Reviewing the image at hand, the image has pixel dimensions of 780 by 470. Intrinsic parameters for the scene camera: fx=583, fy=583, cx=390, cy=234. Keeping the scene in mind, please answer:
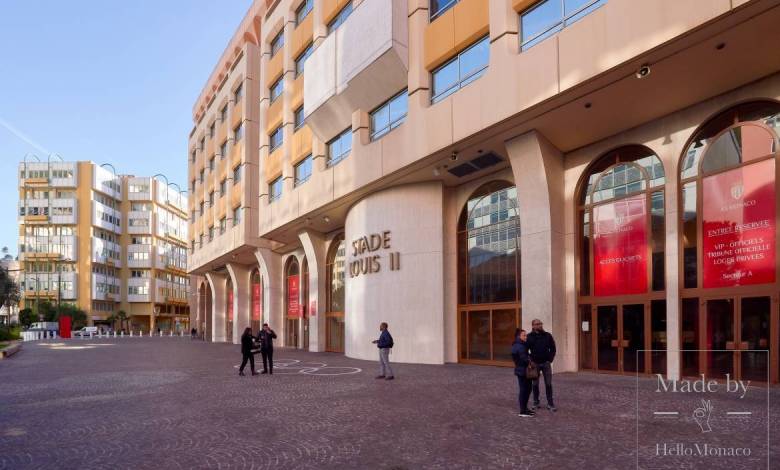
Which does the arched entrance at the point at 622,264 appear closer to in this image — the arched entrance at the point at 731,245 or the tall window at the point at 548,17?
the arched entrance at the point at 731,245

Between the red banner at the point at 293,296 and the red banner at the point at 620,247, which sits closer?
the red banner at the point at 620,247

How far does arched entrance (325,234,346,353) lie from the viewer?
2955 cm

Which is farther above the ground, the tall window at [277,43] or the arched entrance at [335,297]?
the tall window at [277,43]

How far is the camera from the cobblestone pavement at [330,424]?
739cm

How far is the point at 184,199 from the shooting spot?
117562mm

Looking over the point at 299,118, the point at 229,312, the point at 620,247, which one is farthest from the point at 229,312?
the point at 620,247

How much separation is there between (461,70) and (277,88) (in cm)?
1841

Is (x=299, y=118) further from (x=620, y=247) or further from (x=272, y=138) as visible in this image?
(x=620, y=247)

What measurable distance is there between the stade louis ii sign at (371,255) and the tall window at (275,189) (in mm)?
9947

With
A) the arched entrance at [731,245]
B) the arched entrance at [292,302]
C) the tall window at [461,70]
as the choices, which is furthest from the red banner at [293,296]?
the arched entrance at [731,245]

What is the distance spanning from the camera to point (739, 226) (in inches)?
530

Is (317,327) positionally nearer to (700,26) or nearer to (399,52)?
(399,52)

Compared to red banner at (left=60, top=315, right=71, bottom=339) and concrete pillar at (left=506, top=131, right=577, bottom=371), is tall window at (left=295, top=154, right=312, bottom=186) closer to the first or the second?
concrete pillar at (left=506, top=131, right=577, bottom=371)

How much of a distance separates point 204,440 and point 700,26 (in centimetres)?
1142
